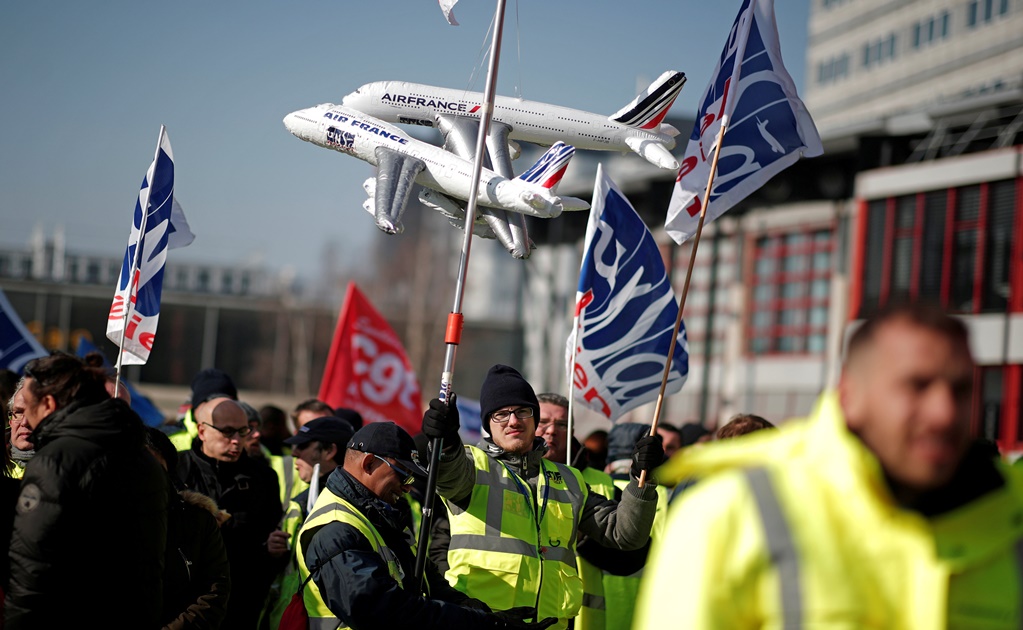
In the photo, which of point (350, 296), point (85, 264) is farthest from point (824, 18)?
point (350, 296)

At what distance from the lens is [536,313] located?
41.2 meters

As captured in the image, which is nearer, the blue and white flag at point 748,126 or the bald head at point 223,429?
the blue and white flag at point 748,126

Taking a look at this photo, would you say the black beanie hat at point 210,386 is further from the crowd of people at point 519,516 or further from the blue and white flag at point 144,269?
the blue and white flag at point 144,269

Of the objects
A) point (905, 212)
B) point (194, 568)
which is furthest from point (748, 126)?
point (905, 212)

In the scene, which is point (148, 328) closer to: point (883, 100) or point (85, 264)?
point (85, 264)

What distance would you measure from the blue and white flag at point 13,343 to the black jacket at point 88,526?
692 cm

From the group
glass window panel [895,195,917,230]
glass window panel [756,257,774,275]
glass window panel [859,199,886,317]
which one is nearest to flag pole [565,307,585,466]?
glass window panel [895,195,917,230]

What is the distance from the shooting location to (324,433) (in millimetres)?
6539

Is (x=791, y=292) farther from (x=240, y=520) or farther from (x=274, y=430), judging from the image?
(x=240, y=520)

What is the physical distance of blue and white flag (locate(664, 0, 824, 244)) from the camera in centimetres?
614

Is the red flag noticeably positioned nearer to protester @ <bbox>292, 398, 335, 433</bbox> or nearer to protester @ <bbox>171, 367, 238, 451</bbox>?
protester @ <bbox>292, 398, 335, 433</bbox>

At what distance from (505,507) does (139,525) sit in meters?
1.73

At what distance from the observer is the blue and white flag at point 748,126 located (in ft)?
20.1

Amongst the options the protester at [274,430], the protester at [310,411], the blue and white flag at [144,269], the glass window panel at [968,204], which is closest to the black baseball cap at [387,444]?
the blue and white flag at [144,269]
